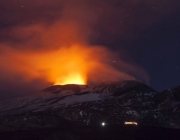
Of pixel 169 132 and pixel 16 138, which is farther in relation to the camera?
pixel 169 132

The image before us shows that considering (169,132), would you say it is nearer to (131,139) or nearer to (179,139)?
(179,139)

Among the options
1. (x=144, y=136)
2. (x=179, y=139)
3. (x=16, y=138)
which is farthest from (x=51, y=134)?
(x=179, y=139)

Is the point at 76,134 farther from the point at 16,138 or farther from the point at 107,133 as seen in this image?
the point at 16,138

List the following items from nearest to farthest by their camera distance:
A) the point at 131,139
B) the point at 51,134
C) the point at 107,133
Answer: the point at 131,139, the point at 51,134, the point at 107,133

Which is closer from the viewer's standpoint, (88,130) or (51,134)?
(51,134)

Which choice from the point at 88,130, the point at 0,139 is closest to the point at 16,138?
the point at 0,139

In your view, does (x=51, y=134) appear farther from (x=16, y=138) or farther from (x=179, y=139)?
(x=179, y=139)

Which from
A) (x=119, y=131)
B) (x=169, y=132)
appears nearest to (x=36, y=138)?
(x=119, y=131)

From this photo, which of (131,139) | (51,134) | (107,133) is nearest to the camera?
(131,139)
